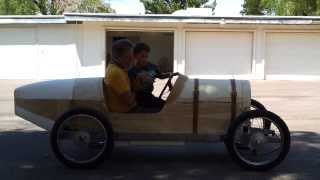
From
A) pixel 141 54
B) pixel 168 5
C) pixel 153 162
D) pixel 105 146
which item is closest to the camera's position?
pixel 105 146

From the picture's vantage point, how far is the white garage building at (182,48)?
3117 cm

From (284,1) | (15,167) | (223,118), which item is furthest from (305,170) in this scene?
(284,1)

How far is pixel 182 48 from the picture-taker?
3141 cm

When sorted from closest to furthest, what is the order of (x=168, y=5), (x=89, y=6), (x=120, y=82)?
1. (x=120, y=82)
2. (x=168, y=5)
3. (x=89, y=6)

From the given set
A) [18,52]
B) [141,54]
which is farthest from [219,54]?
[141,54]

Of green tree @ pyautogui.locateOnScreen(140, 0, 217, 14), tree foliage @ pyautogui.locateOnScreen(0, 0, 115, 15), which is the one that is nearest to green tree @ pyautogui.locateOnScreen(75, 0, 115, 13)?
tree foliage @ pyautogui.locateOnScreen(0, 0, 115, 15)

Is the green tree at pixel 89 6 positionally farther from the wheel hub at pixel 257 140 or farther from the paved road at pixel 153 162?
the wheel hub at pixel 257 140

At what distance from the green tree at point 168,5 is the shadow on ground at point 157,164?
4431 centimetres

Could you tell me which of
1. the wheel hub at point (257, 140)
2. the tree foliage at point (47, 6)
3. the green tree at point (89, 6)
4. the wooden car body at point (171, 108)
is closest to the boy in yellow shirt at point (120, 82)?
the wooden car body at point (171, 108)

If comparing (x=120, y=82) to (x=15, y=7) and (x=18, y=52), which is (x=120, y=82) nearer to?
(x=18, y=52)

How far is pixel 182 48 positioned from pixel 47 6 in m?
26.0

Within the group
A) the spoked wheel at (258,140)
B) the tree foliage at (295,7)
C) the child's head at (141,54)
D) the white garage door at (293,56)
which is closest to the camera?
the spoked wheel at (258,140)

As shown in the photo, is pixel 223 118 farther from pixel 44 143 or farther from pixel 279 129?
pixel 44 143

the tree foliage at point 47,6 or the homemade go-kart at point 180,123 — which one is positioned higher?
the tree foliage at point 47,6
